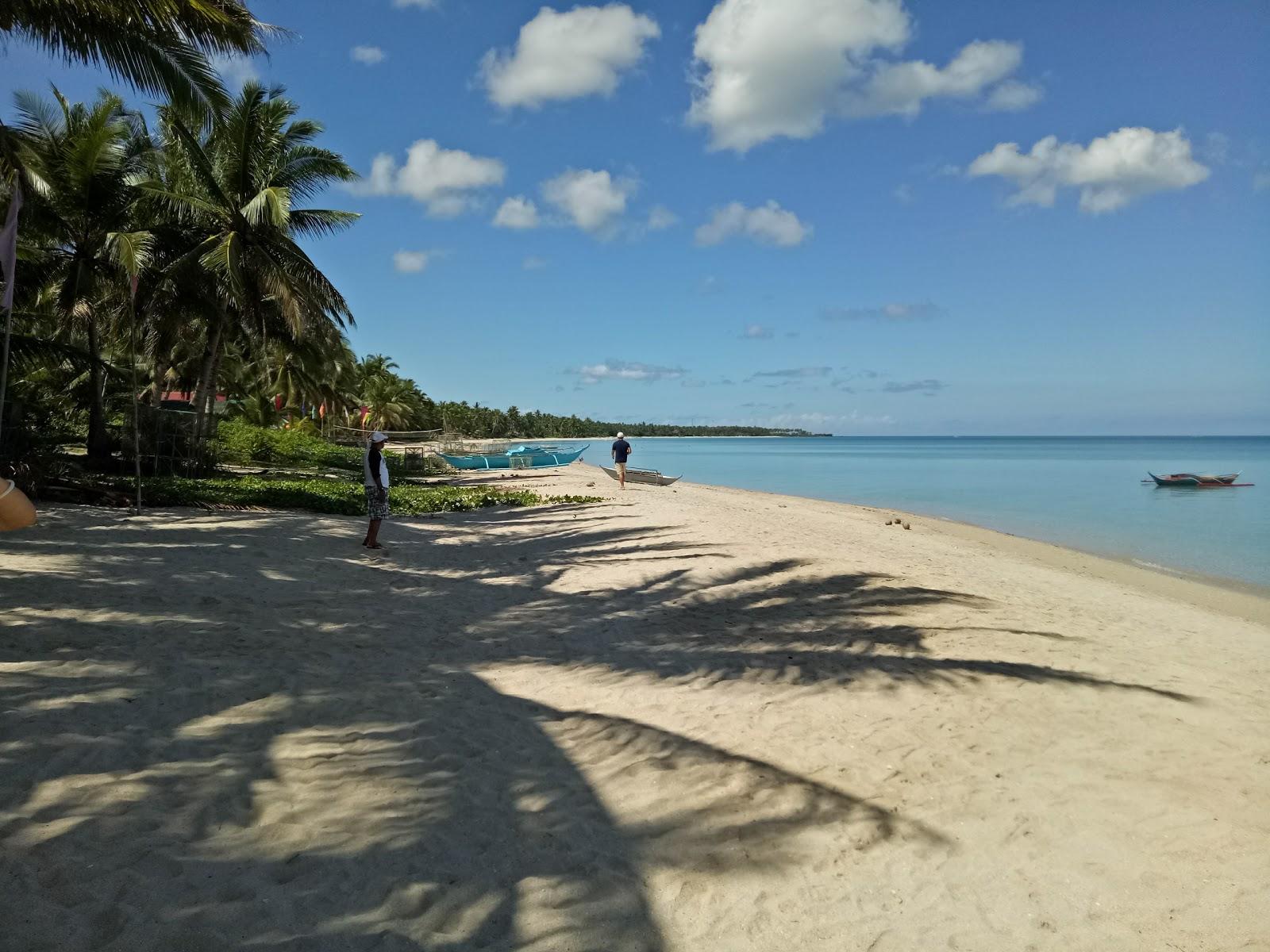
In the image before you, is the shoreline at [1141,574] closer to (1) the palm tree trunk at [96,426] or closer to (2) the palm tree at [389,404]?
(1) the palm tree trunk at [96,426]

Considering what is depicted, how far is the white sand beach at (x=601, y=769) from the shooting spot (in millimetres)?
2789

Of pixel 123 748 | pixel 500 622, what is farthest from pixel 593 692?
pixel 123 748

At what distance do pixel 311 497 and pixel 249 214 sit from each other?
7753mm

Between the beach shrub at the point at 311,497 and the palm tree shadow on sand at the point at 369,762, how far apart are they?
18.6 feet

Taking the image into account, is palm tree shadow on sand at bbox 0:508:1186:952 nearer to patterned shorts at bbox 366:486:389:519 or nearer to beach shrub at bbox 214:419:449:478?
patterned shorts at bbox 366:486:389:519

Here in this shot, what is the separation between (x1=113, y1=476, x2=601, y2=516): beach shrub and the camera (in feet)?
43.2

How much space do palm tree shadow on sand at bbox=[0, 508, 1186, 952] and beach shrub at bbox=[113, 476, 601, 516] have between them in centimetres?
568

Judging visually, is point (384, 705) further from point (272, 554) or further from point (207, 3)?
point (207, 3)

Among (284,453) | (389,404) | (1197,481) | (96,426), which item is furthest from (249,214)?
(389,404)

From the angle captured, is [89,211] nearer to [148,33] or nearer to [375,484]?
[148,33]

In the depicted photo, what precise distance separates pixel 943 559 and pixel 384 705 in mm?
10024

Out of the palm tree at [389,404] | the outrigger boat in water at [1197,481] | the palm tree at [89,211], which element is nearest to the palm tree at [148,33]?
the palm tree at [89,211]

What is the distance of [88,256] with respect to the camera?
1636 cm

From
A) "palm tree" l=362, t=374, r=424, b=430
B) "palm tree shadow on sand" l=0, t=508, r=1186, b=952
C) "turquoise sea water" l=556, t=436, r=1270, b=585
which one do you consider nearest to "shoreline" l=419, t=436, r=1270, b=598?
"turquoise sea water" l=556, t=436, r=1270, b=585
